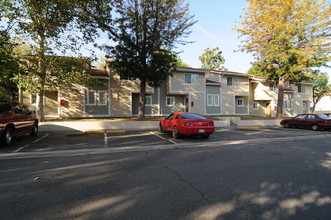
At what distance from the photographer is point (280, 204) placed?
3037mm

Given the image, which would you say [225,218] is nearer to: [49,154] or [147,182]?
[147,182]

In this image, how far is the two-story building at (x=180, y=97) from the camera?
2102 cm

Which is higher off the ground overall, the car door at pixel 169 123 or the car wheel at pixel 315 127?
the car door at pixel 169 123

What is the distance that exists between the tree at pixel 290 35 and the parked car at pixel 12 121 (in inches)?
981

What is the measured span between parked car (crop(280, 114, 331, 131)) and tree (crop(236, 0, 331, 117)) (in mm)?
7702

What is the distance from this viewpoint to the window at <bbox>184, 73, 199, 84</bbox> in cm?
2534

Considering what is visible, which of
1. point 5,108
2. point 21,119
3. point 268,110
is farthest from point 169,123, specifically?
point 268,110

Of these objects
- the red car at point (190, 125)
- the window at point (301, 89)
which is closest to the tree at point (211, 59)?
the window at point (301, 89)

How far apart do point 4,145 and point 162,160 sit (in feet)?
22.3

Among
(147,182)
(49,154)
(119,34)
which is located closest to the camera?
(147,182)

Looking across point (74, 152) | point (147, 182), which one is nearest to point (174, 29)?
point (74, 152)

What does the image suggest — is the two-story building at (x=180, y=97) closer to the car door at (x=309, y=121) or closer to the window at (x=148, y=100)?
Result: the window at (x=148, y=100)

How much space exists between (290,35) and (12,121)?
2778cm

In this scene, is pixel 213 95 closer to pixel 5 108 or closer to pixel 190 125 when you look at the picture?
pixel 190 125
